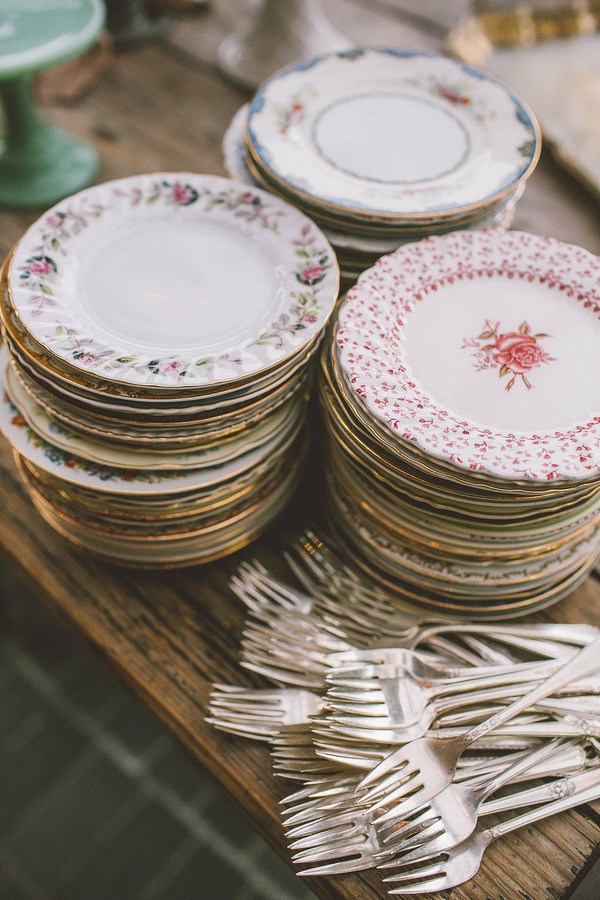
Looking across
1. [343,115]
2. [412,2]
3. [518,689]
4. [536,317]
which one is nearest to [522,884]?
[518,689]

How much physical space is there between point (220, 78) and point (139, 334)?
2.42 feet

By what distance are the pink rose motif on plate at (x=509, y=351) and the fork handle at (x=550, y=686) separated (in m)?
0.19

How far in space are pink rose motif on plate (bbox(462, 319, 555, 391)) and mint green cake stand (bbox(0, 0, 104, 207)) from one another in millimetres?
588

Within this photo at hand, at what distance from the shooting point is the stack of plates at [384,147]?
2.02 feet

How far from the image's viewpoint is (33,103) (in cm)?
99

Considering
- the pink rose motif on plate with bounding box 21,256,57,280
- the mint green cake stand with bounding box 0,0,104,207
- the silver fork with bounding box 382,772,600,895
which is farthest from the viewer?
the mint green cake stand with bounding box 0,0,104,207

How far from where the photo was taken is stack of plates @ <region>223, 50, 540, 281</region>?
61 cm

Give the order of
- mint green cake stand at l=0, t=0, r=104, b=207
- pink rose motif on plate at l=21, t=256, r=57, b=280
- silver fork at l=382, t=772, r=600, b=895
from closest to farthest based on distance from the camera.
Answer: silver fork at l=382, t=772, r=600, b=895 < pink rose motif on plate at l=21, t=256, r=57, b=280 < mint green cake stand at l=0, t=0, r=104, b=207

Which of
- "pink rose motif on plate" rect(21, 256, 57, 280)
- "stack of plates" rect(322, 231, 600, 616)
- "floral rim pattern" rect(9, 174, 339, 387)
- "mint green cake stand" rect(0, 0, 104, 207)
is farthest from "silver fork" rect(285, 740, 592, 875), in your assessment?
"mint green cake stand" rect(0, 0, 104, 207)

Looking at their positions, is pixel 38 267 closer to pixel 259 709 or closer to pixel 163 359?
pixel 163 359

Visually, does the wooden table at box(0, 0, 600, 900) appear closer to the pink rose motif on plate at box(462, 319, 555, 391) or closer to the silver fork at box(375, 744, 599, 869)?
the silver fork at box(375, 744, 599, 869)

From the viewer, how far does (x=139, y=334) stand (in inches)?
20.6

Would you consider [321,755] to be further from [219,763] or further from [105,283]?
[105,283]

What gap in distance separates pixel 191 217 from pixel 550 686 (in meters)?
0.44
